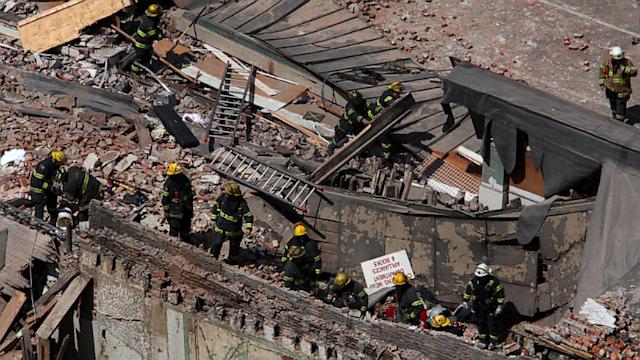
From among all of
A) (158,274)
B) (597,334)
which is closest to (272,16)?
(158,274)

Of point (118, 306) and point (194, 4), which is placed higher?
point (194, 4)

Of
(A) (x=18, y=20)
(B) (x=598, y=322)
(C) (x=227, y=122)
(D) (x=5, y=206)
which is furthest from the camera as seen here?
(A) (x=18, y=20)

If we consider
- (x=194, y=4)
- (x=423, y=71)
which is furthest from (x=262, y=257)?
(x=194, y=4)

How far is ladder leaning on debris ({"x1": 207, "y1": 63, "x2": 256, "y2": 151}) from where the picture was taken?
24.8 metres

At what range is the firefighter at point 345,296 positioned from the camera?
20703 mm

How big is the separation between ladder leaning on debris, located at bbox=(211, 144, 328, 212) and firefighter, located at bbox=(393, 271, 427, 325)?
254cm

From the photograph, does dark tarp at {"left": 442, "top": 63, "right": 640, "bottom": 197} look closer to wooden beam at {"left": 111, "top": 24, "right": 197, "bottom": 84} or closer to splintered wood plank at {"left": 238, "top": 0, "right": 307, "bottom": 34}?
wooden beam at {"left": 111, "top": 24, "right": 197, "bottom": 84}

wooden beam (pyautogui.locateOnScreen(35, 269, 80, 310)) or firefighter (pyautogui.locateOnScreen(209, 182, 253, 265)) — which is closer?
firefighter (pyautogui.locateOnScreen(209, 182, 253, 265))

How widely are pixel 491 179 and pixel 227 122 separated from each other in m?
5.30

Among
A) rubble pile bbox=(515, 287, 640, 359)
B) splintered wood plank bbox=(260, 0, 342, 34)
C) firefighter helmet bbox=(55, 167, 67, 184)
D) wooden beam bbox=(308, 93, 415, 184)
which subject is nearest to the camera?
rubble pile bbox=(515, 287, 640, 359)

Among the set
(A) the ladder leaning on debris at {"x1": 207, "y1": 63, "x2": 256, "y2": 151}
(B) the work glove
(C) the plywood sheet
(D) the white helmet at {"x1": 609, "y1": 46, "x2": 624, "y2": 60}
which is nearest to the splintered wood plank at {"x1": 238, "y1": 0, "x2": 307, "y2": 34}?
(A) the ladder leaning on debris at {"x1": 207, "y1": 63, "x2": 256, "y2": 151}

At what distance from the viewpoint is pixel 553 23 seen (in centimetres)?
2773

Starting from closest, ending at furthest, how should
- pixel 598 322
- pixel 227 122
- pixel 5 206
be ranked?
pixel 598 322, pixel 5 206, pixel 227 122

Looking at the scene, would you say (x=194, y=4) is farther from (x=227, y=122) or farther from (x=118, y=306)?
(x=118, y=306)
